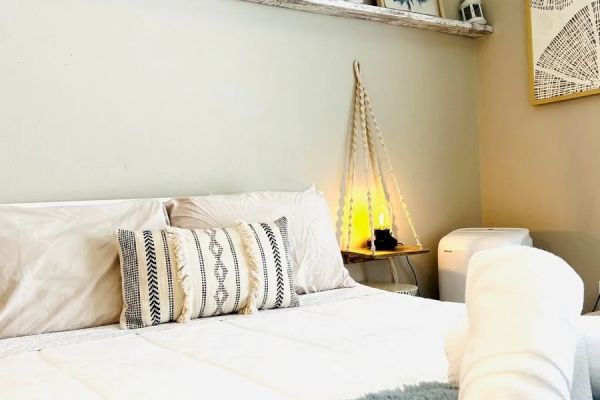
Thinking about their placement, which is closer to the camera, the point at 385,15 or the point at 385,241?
the point at 385,241

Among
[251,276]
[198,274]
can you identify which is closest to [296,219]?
[251,276]

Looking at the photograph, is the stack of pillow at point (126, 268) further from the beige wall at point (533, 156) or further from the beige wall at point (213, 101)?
the beige wall at point (533, 156)

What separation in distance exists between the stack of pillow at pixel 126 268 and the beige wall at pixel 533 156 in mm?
1750

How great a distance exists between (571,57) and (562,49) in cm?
7

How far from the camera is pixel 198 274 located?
1938 mm

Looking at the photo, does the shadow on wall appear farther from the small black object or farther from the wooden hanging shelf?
the small black object

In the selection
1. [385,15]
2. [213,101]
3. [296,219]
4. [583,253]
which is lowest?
[583,253]

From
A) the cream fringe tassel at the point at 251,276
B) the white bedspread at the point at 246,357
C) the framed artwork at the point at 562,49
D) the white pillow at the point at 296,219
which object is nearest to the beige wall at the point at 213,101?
the white pillow at the point at 296,219

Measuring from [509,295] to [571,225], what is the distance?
257 centimetres

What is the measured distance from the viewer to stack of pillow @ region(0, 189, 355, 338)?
1.86m

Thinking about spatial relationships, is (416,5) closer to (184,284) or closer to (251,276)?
(251,276)

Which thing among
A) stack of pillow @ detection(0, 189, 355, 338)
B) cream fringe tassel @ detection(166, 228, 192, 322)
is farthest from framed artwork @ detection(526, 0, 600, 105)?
cream fringe tassel @ detection(166, 228, 192, 322)

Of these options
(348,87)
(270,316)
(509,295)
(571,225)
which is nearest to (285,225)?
(270,316)

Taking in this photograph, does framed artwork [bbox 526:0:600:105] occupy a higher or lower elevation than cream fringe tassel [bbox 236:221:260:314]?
higher
